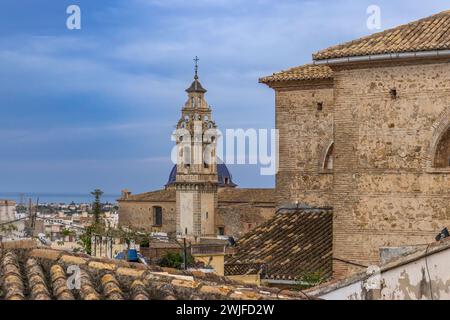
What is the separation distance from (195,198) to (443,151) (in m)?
66.6

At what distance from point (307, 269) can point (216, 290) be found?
34.2 feet

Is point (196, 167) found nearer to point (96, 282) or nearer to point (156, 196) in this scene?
point (156, 196)

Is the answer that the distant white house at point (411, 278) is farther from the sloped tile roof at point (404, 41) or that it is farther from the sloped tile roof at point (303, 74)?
the sloped tile roof at point (303, 74)

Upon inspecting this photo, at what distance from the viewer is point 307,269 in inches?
779

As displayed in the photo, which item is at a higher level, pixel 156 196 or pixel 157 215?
pixel 156 196

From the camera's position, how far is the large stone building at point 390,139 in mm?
18344

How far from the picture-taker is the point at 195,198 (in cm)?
8475

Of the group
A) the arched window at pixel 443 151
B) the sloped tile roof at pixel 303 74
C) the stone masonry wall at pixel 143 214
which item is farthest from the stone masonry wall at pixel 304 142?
the stone masonry wall at pixel 143 214

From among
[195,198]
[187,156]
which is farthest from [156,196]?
[187,156]

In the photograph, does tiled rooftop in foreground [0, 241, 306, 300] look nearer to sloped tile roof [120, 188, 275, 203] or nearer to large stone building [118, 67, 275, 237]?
sloped tile roof [120, 188, 275, 203]

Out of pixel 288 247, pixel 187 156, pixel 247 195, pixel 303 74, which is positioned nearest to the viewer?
pixel 288 247
